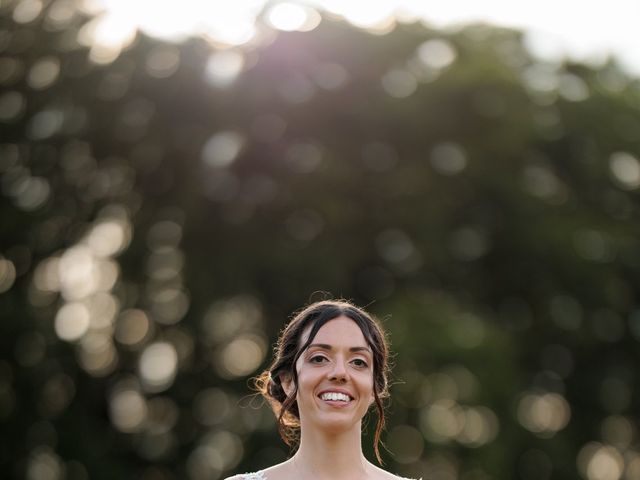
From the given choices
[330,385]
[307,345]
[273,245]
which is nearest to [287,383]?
[307,345]

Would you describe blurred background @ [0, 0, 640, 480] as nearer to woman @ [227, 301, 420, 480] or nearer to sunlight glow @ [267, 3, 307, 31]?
sunlight glow @ [267, 3, 307, 31]

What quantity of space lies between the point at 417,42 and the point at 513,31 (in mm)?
1740

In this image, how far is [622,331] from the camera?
79.0 feet

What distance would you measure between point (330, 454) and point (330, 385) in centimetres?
32

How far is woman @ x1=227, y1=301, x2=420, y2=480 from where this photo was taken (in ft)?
21.3

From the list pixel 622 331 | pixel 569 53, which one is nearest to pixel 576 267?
pixel 622 331

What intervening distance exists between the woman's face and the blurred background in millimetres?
15590

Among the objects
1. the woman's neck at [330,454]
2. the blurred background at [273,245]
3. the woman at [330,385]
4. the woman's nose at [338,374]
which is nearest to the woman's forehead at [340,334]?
the woman at [330,385]

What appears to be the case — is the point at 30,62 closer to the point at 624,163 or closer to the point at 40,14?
the point at 40,14

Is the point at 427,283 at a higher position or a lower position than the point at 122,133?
lower

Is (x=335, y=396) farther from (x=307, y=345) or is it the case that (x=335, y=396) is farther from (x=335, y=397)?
(x=307, y=345)

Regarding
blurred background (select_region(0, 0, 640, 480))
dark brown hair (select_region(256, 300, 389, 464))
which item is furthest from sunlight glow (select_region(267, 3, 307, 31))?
dark brown hair (select_region(256, 300, 389, 464))

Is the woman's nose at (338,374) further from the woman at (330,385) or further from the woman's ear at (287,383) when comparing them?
the woman's ear at (287,383)

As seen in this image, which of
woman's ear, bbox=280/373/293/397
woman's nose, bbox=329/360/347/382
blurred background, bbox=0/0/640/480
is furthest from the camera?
blurred background, bbox=0/0/640/480
